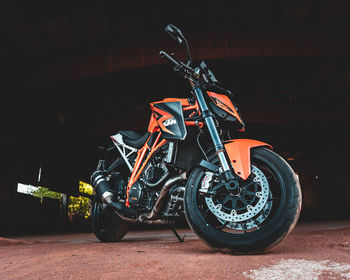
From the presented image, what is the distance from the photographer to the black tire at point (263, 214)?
1818 millimetres

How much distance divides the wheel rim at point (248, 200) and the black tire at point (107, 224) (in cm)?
167

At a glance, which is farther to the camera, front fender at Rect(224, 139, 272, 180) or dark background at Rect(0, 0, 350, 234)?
dark background at Rect(0, 0, 350, 234)

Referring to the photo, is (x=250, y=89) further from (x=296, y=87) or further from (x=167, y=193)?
(x=167, y=193)

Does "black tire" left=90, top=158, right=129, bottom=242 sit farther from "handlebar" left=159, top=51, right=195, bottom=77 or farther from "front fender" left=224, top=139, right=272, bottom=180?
"front fender" left=224, top=139, right=272, bottom=180

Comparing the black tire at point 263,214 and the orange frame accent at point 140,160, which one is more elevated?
the orange frame accent at point 140,160

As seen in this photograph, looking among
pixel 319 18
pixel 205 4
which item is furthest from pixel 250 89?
pixel 205 4

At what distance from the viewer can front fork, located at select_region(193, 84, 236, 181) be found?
203 cm

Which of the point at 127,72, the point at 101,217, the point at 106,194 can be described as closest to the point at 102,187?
the point at 106,194

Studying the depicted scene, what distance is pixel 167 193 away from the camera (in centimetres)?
243

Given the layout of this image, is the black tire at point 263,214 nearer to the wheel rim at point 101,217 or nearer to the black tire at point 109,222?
the black tire at point 109,222

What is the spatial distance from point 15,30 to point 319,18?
16.3ft

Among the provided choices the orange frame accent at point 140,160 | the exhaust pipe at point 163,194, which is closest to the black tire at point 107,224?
the orange frame accent at point 140,160

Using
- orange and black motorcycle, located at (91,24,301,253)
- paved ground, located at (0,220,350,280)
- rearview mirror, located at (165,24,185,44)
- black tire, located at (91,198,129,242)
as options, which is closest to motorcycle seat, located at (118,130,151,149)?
orange and black motorcycle, located at (91,24,301,253)

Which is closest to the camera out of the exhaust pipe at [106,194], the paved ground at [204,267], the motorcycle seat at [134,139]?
the paved ground at [204,267]
